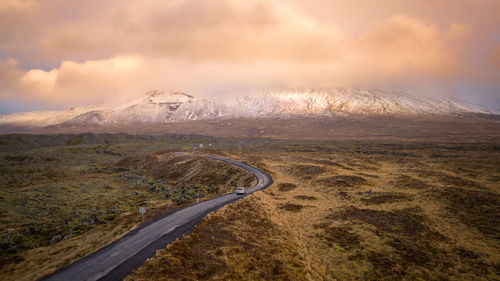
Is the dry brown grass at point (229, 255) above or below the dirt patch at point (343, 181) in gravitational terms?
above

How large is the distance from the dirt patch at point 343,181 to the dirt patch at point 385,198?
726 cm

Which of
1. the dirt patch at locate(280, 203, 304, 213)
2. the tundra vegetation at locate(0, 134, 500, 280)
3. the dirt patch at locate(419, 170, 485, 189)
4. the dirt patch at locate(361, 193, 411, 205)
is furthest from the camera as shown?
the dirt patch at locate(419, 170, 485, 189)

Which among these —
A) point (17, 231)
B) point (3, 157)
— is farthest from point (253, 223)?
point (3, 157)

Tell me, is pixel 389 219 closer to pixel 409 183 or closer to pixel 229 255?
pixel 409 183

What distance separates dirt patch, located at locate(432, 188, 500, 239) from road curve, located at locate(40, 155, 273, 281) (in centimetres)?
3045

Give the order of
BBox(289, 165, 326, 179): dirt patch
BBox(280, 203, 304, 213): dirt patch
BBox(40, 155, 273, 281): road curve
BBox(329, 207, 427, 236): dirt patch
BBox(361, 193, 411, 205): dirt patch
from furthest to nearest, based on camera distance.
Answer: BBox(289, 165, 326, 179): dirt patch, BBox(361, 193, 411, 205): dirt patch, BBox(280, 203, 304, 213): dirt patch, BBox(329, 207, 427, 236): dirt patch, BBox(40, 155, 273, 281): road curve

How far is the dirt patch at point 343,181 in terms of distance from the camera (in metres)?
48.2

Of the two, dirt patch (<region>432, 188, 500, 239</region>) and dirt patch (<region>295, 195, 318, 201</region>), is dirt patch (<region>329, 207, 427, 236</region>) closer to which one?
dirt patch (<region>432, 188, 500, 239</region>)

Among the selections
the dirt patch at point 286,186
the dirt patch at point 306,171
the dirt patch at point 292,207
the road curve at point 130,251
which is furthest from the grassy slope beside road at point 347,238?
the dirt patch at point 306,171

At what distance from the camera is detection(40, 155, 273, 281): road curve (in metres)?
16.2

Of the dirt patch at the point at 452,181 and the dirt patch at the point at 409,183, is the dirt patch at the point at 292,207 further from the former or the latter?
the dirt patch at the point at 452,181

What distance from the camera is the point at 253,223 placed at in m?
26.4

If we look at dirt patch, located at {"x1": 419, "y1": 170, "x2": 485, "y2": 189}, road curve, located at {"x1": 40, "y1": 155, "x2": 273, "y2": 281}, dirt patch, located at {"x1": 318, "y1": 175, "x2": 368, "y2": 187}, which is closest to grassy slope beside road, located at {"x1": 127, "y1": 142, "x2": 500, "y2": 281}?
dirt patch, located at {"x1": 419, "y1": 170, "x2": 485, "y2": 189}

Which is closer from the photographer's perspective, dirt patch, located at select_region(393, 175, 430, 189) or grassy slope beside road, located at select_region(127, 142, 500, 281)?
grassy slope beside road, located at select_region(127, 142, 500, 281)
